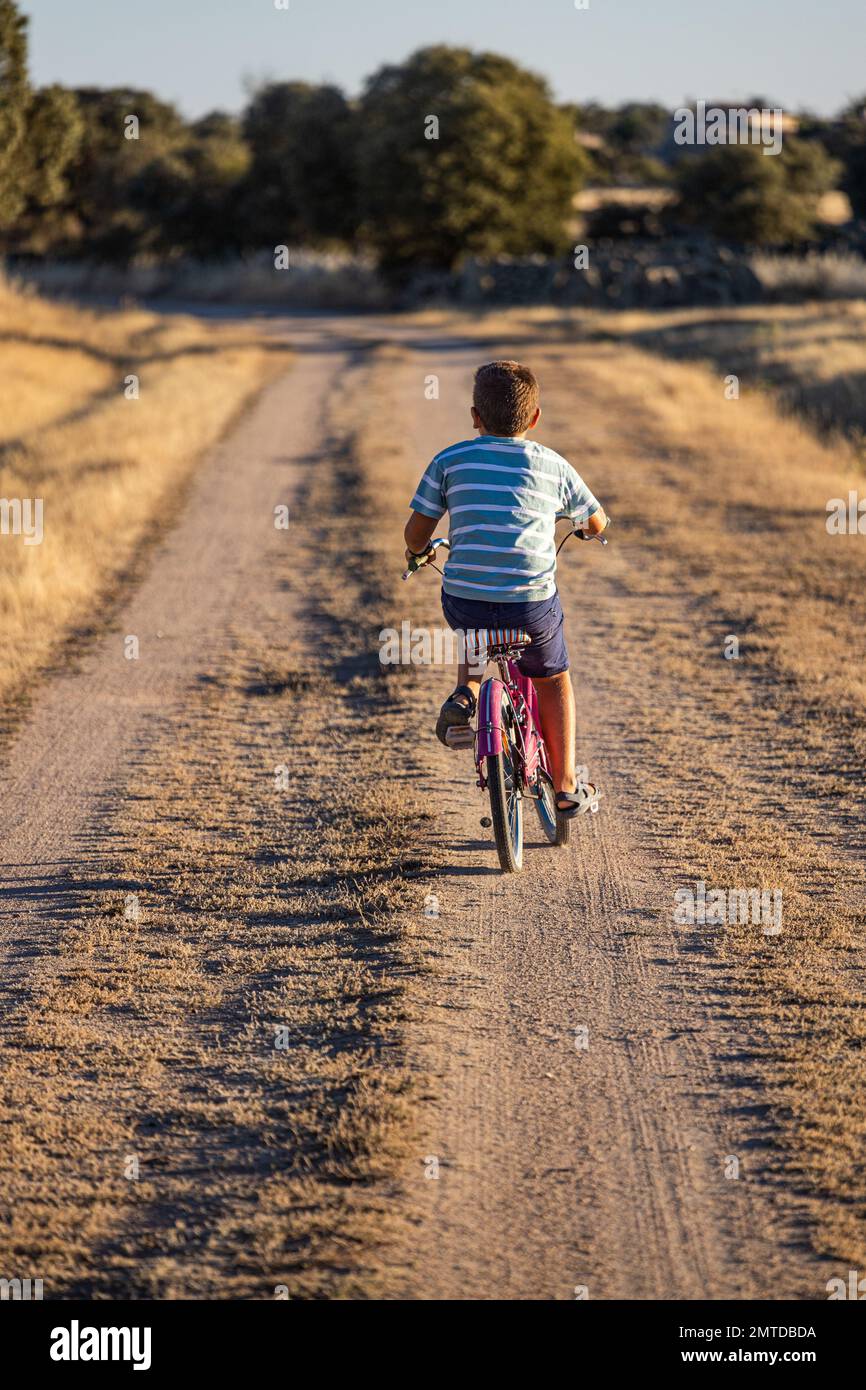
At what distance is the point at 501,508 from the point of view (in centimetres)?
512

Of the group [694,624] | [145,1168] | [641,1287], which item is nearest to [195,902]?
[145,1168]

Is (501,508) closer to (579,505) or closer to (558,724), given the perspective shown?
(579,505)

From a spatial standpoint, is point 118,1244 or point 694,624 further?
point 694,624

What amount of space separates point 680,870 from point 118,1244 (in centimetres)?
277

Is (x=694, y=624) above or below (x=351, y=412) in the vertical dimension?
below

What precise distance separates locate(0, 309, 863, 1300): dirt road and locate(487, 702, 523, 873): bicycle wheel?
12 centimetres

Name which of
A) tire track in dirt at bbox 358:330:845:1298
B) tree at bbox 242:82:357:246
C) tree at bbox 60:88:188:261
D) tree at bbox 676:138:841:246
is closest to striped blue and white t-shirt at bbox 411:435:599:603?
tire track in dirt at bbox 358:330:845:1298

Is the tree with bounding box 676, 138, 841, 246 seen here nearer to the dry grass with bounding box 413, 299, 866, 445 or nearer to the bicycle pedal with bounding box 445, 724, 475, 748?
the dry grass with bounding box 413, 299, 866, 445

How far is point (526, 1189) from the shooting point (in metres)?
3.53

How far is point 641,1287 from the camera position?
3.17 meters

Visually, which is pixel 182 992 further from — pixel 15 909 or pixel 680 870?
pixel 680 870

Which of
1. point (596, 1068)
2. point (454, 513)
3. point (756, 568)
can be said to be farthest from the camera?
point (756, 568)
